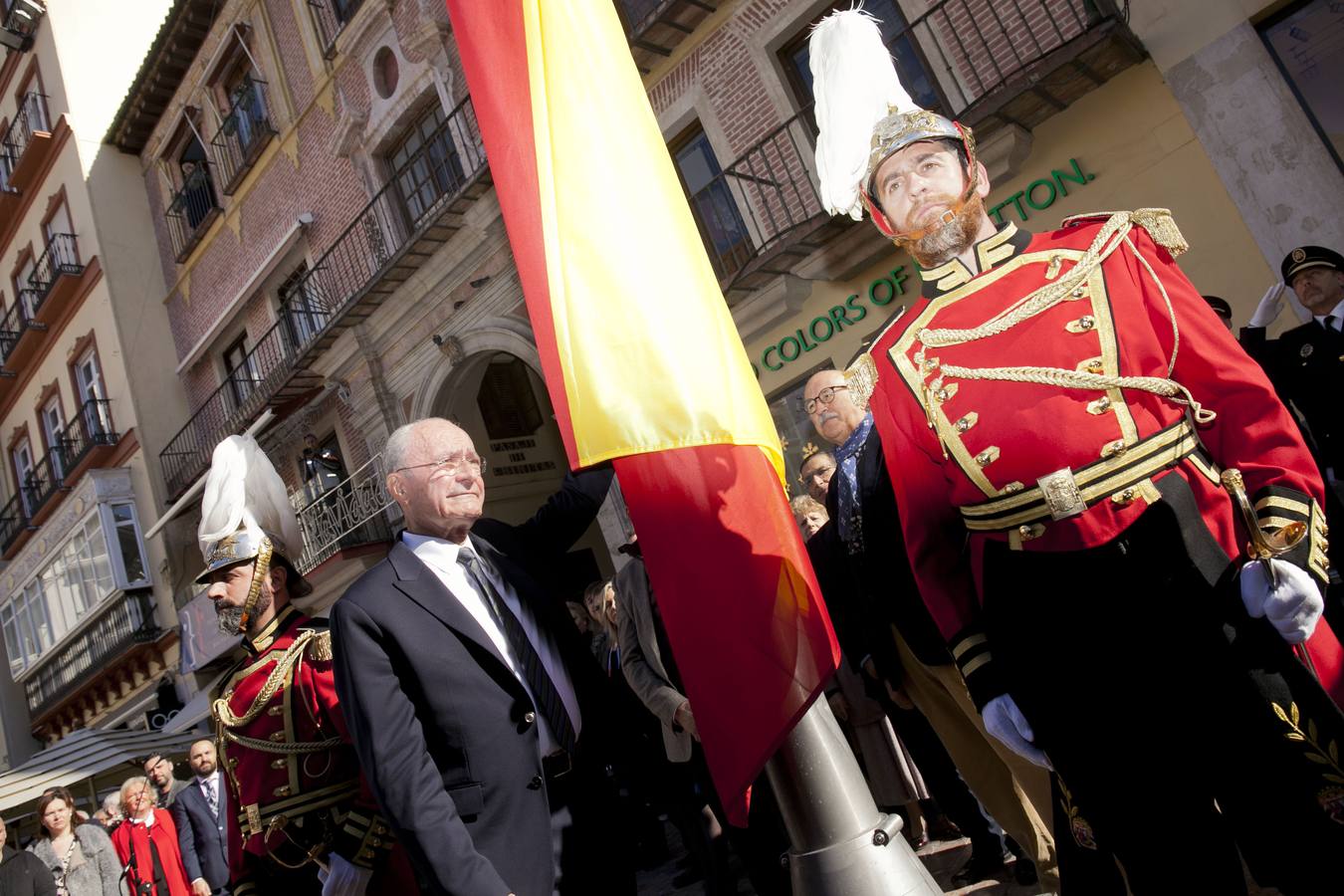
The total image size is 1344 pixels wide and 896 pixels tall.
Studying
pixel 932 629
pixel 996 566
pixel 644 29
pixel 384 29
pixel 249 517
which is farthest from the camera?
pixel 384 29

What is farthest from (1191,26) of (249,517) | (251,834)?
(251,834)

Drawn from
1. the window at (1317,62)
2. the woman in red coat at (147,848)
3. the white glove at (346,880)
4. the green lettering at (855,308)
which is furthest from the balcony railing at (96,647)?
the window at (1317,62)

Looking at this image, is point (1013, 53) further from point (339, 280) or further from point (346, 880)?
point (339, 280)

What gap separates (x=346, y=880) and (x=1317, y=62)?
813 cm

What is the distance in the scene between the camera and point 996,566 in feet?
6.86

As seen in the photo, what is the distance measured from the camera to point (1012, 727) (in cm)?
205

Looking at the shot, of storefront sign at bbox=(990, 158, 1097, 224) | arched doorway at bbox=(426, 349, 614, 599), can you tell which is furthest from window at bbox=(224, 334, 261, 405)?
storefront sign at bbox=(990, 158, 1097, 224)

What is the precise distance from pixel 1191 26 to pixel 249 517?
7.56m

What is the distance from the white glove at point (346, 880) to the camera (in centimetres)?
288

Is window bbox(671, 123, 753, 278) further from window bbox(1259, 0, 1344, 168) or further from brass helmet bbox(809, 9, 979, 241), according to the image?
brass helmet bbox(809, 9, 979, 241)

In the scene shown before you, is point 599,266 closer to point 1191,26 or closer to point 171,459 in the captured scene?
point 1191,26

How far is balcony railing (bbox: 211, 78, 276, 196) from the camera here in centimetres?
1694

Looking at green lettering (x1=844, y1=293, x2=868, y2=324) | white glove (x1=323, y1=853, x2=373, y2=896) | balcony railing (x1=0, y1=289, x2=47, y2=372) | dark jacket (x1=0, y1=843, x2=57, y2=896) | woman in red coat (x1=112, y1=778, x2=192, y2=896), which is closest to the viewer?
white glove (x1=323, y1=853, x2=373, y2=896)

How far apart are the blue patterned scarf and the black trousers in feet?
4.36
